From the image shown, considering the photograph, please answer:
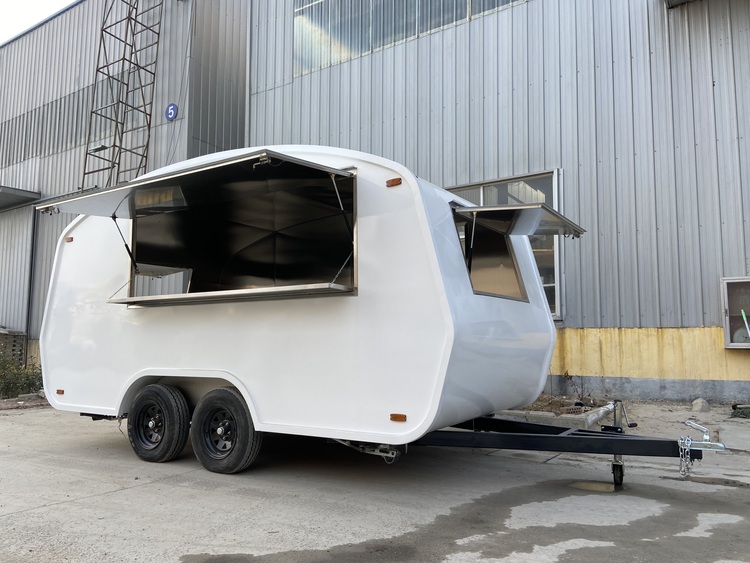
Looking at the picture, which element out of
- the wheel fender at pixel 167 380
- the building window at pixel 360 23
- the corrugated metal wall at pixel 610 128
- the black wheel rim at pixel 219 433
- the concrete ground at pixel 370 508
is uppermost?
the building window at pixel 360 23

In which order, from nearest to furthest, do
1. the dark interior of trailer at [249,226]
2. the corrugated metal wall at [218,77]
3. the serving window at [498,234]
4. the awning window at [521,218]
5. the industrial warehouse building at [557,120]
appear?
the awning window at [521,218]
the serving window at [498,234]
the dark interior of trailer at [249,226]
the industrial warehouse building at [557,120]
the corrugated metal wall at [218,77]

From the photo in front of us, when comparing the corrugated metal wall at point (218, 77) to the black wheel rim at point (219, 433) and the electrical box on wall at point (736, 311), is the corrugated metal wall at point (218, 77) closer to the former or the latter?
the black wheel rim at point (219, 433)

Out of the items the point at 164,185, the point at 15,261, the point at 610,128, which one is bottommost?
the point at 164,185

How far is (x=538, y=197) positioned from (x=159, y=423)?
782cm

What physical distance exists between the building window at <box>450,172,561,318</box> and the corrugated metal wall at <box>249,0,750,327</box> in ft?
0.57

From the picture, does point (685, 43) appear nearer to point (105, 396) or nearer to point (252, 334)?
point (252, 334)

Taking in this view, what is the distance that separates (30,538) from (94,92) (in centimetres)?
1680

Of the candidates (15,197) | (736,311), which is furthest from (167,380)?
(15,197)

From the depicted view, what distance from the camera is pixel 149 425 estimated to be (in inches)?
261

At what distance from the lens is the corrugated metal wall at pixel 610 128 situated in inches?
383

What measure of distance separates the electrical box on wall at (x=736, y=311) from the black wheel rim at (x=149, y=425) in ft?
26.7

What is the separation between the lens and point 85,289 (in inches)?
285

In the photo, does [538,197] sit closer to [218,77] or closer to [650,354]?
[650,354]

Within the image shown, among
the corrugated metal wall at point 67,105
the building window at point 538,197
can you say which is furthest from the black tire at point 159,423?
the corrugated metal wall at point 67,105
